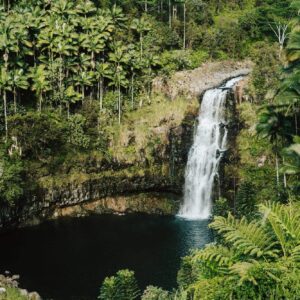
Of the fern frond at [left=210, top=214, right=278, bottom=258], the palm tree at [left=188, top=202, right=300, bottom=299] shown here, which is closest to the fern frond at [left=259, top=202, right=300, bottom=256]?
the palm tree at [left=188, top=202, right=300, bottom=299]

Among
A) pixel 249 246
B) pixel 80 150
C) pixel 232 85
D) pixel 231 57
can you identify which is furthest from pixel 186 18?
pixel 249 246

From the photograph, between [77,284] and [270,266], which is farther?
[77,284]

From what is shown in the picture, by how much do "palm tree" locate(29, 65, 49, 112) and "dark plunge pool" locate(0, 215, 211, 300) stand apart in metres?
13.5

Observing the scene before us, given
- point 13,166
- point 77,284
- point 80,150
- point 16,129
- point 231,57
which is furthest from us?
point 231,57

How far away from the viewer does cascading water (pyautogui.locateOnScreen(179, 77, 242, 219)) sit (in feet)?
163

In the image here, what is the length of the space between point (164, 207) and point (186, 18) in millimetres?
28219

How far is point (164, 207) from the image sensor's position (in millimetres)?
49500

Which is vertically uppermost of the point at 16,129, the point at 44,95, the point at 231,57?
the point at 231,57

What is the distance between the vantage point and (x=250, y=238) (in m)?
7.69

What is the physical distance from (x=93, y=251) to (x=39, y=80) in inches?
774

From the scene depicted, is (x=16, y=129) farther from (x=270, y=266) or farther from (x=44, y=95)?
(x=270, y=266)

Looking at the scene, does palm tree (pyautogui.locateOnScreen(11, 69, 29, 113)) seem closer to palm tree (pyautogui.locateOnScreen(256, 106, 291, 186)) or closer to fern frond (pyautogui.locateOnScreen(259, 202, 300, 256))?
palm tree (pyautogui.locateOnScreen(256, 106, 291, 186))

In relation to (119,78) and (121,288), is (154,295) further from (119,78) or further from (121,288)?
(119,78)

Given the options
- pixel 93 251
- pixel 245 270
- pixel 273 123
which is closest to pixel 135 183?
pixel 93 251
